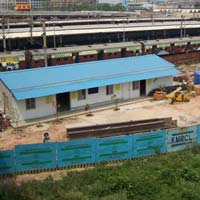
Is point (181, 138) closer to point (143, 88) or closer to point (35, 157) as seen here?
point (35, 157)

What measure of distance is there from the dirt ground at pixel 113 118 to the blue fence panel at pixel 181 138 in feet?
11.8

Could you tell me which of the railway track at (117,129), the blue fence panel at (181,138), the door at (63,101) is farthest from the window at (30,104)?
the blue fence panel at (181,138)

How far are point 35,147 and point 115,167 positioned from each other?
2995mm

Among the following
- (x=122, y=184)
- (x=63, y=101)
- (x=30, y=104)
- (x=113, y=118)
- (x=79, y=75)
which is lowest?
(x=113, y=118)

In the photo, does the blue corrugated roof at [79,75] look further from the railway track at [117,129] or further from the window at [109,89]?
→ the railway track at [117,129]

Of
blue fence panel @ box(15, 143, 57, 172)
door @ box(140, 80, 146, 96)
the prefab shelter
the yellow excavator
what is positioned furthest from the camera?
door @ box(140, 80, 146, 96)

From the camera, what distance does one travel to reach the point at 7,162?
14.0m

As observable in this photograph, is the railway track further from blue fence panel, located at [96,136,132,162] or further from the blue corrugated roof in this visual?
the blue corrugated roof

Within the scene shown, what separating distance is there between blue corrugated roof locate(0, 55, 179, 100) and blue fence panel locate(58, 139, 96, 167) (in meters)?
6.45

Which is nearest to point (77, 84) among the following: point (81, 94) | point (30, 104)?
point (81, 94)

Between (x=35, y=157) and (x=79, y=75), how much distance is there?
380 inches

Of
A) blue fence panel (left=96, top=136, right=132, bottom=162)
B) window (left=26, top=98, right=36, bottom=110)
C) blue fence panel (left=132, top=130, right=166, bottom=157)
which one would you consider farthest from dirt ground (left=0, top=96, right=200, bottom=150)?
blue fence panel (left=132, top=130, right=166, bottom=157)

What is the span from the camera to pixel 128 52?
37.6 meters

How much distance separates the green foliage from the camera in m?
12.0
